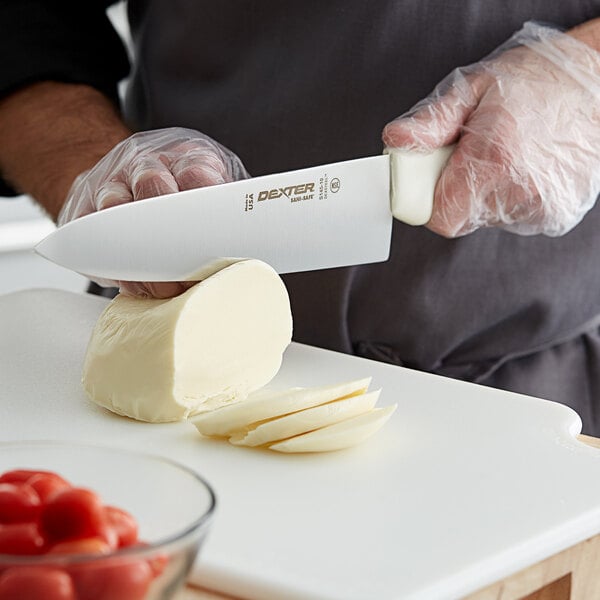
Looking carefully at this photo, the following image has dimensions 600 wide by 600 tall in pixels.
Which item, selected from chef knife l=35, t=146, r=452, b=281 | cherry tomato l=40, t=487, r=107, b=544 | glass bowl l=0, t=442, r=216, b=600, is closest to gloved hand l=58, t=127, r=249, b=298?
chef knife l=35, t=146, r=452, b=281

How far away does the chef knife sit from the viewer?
3.62 feet

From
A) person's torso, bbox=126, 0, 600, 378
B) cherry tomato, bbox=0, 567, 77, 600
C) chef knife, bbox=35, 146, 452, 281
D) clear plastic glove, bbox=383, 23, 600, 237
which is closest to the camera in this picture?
cherry tomato, bbox=0, 567, 77, 600

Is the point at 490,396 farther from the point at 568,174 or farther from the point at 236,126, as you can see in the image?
the point at 236,126

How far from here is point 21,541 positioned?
0.56m

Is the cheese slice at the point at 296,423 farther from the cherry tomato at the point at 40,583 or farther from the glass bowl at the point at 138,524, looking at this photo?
the cherry tomato at the point at 40,583

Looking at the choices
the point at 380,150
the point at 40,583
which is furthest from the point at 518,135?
the point at 40,583

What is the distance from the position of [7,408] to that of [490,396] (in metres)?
0.49

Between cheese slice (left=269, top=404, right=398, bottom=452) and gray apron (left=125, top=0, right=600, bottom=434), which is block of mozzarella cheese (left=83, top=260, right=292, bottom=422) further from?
gray apron (left=125, top=0, right=600, bottom=434)

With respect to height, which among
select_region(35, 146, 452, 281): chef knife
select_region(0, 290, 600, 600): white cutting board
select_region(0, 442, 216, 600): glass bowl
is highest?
select_region(0, 442, 216, 600): glass bowl

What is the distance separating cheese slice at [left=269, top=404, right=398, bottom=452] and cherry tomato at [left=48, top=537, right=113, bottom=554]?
42 cm

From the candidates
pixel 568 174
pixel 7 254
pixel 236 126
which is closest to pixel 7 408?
pixel 236 126

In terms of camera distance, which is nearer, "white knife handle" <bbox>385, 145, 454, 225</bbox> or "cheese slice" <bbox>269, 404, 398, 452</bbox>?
"cheese slice" <bbox>269, 404, 398, 452</bbox>

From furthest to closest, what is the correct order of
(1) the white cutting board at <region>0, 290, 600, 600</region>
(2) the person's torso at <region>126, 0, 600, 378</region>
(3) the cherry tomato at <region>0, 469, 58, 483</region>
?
(2) the person's torso at <region>126, 0, 600, 378</region>
(1) the white cutting board at <region>0, 290, 600, 600</region>
(3) the cherry tomato at <region>0, 469, 58, 483</region>

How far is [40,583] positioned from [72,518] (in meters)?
0.05
